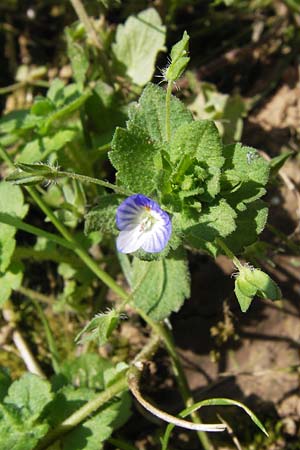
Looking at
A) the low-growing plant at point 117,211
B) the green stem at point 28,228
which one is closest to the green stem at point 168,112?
the low-growing plant at point 117,211

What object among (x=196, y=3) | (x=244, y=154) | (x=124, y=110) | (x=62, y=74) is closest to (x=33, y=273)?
(x=124, y=110)

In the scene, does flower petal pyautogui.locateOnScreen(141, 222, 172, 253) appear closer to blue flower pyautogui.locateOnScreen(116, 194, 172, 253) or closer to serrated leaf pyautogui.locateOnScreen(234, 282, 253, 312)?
blue flower pyautogui.locateOnScreen(116, 194, 172, 253)

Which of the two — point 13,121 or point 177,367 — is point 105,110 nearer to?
point 13,121

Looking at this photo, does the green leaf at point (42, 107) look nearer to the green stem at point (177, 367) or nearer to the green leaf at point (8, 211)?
the green leaf at point (8, 211)

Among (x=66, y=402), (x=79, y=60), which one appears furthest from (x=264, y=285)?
(x=79, y=60)

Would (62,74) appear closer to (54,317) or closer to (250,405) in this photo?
(54,317)
